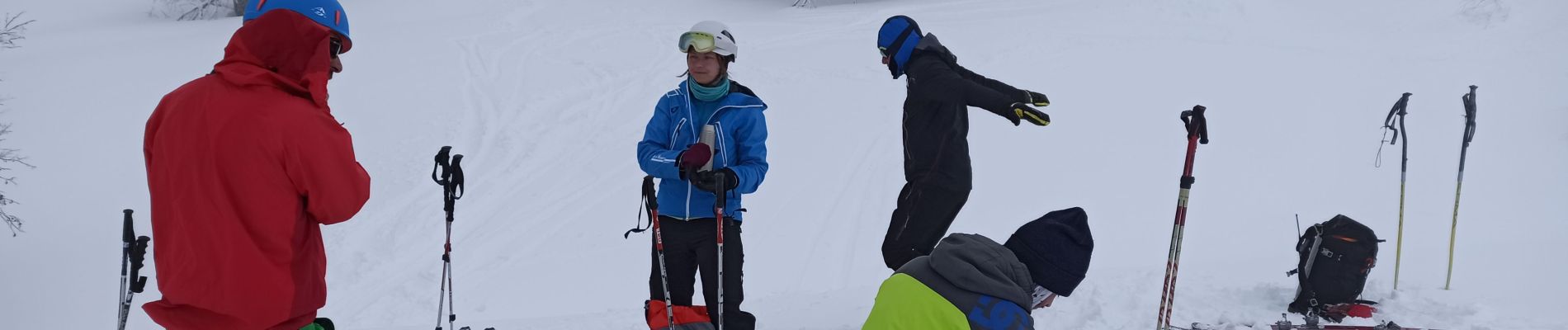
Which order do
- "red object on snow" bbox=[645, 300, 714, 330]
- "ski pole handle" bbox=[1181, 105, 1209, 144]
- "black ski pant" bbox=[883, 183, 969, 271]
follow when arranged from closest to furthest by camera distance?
"ski pole handle" bbox=[1181, 105, 1209, 144]
"red object on snow" bbox=[645, 300, 714, 330]
"black ski pant" bbox=[883, 183, 969, 271]

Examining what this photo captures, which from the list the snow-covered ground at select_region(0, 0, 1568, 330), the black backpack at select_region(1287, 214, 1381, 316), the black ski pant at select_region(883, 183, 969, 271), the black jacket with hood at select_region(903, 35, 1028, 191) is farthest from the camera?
the snow-covered ground at select_region(0, 0, 1568, 330)

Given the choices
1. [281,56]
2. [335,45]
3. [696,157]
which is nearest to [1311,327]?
[696,157]

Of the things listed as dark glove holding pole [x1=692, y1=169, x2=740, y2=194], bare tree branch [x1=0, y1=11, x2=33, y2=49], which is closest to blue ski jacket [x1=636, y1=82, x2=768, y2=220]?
dark glove holding pole [x1=692, y1=169, x2=740, y2=194]

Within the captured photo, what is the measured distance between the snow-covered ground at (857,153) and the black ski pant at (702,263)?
110 centimetres

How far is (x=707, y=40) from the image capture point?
4000 mm

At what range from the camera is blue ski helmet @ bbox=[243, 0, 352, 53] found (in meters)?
2.82

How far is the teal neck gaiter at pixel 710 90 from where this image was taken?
13.3 feet

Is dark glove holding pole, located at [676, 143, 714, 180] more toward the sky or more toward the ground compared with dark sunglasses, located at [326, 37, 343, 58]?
more toward the ground

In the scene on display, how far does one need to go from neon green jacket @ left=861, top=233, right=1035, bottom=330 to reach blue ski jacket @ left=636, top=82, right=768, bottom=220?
1.86 metres

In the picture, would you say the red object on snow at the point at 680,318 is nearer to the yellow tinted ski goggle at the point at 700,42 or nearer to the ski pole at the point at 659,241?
the ski pole at the point at 659,241

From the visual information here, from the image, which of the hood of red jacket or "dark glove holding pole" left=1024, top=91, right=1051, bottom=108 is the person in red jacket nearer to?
the hood of red jacket

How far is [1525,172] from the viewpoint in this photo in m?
10.3

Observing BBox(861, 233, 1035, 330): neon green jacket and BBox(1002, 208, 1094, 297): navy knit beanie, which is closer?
BBox(861, 233, 1035, 330): neon green jacket

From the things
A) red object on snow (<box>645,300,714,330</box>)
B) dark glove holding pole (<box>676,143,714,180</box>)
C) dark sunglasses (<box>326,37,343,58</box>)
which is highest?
dark sunglasses (<box>326,37,343,58</box>)
